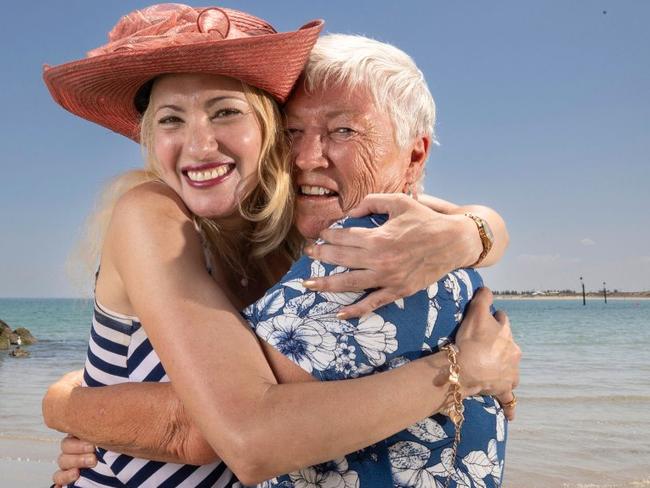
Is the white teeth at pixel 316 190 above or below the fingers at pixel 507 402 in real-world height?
above

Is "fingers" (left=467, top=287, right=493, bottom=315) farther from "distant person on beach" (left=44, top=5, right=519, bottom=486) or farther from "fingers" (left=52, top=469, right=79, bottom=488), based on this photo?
"fingers" (left=52, top=469, right=79, bottom=488)

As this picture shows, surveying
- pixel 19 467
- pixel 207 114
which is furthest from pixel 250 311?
pixel 19 467

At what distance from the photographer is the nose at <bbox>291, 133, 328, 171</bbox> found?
2301 millimetres

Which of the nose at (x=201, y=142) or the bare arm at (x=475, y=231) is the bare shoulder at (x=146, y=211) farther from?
the bare arm at (x=475, y=231)

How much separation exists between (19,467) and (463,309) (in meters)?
5.73

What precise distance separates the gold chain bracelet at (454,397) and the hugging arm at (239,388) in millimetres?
24

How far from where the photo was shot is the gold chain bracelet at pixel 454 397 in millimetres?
1725

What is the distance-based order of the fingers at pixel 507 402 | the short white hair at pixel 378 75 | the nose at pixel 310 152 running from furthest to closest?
1. the nose at pixel 310 152
2. the short white hair at pixel 378 75
3. the fingers at pixel 507 402

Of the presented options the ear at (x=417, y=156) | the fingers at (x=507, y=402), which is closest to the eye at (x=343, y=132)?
the ear at (x=417, y=156)

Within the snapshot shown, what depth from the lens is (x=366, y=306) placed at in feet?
5.52

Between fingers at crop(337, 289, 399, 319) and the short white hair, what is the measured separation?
77 centimetres

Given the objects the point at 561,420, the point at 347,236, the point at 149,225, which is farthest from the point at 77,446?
the point at 561,420

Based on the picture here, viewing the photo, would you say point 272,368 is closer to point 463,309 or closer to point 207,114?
point 463,309

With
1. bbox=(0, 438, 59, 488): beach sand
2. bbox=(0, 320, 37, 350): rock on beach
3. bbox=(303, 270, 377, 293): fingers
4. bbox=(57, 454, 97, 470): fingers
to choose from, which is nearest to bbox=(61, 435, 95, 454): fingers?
bbox=(57, 454, 97, 470): fingers
